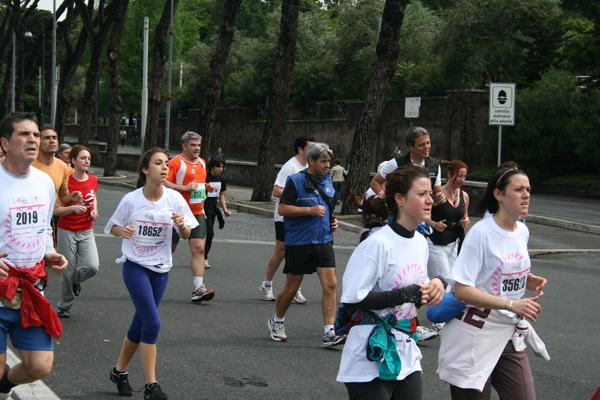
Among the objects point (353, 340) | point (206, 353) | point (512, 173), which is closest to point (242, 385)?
point (206, 353)

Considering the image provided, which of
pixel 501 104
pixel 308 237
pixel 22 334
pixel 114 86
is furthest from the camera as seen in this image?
pixel 114 86

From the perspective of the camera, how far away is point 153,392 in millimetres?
5480

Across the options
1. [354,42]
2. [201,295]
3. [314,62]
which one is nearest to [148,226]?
[201,295]

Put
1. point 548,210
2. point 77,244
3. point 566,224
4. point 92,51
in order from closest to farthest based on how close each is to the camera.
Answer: point 77,244 < point 566,224 < point 548,210 < point 92,51

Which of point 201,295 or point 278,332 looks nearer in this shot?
point 278,332

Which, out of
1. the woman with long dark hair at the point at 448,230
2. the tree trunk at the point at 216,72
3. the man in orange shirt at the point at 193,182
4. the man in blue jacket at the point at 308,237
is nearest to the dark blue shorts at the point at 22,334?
the man in blue jacket at the point at 308,237

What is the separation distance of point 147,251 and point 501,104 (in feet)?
48.0

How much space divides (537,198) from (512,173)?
25.5 m

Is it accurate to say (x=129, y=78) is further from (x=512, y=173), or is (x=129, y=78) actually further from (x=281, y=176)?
(x=512, y=173)

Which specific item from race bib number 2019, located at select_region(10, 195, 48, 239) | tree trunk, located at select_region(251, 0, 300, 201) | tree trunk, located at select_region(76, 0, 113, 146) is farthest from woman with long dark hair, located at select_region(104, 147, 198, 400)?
tree trunk, located at select_region(76, 0, 113, 146)

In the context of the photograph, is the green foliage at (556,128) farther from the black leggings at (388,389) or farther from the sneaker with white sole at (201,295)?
the black leggings at (388,389)

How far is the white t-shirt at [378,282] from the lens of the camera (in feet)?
13.1

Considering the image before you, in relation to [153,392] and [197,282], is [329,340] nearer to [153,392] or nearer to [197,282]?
[153,392]

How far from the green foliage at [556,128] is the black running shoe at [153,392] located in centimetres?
2598
